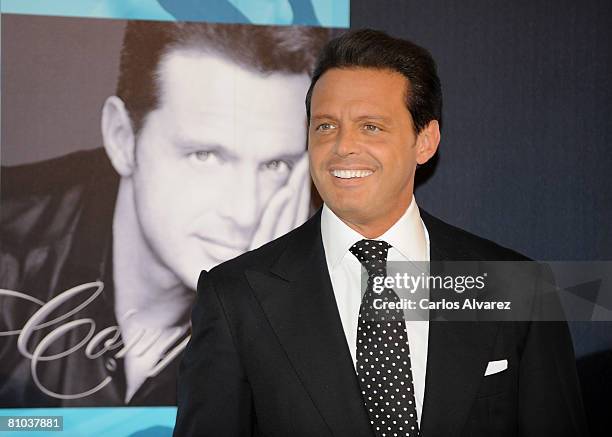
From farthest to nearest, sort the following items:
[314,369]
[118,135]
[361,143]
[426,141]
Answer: [118,135] → [426,141] → [361,143] → [314,369]

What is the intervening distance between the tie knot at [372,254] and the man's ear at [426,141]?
25 centimetres

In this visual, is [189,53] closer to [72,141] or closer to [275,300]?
[72,141]

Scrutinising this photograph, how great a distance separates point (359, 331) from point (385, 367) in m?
0.10

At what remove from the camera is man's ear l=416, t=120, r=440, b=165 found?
6.38 feet

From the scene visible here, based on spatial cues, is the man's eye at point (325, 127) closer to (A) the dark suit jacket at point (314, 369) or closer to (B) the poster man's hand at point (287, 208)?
(A) the dark suit jacket at point (314, 369)

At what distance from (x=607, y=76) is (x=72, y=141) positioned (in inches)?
72.1

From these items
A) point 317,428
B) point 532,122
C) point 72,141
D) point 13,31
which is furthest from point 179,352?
point 532,122

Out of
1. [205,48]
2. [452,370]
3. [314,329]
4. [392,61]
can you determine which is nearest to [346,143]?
[392,61]

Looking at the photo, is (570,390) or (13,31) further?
(13,31)

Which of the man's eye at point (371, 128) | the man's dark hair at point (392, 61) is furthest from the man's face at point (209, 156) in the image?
the man's eye at point (371, 128)

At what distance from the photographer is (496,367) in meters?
1.77

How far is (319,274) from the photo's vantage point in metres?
1.80

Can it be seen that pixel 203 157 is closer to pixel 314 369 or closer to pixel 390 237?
pixel 390 237

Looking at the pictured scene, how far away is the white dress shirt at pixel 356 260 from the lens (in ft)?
5.81
